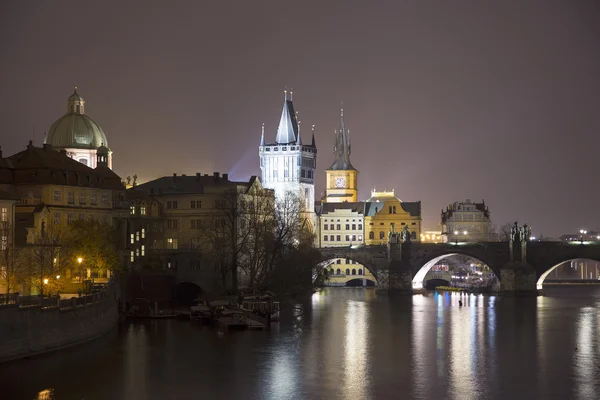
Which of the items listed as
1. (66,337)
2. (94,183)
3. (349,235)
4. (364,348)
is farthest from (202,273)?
(349,235)

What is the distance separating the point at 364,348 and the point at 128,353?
1687 centimetres

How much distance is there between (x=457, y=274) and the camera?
178000mm

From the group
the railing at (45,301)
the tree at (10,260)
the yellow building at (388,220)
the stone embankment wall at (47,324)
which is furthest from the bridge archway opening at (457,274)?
the railing at (45,301)

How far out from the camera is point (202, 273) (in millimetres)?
112875

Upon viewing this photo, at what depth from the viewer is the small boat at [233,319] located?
8988 cm

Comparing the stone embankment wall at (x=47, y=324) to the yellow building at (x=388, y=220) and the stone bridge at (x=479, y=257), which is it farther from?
the yellow building at (x=388, y=220)

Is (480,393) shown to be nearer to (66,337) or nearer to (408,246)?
(66,337)

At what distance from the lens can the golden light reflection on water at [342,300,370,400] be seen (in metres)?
61.6

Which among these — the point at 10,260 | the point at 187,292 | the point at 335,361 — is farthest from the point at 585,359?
the point at 187,292

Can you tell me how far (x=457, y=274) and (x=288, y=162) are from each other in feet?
120

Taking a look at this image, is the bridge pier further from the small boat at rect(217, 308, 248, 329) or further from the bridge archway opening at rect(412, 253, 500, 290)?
the small boat at rect(217, 308, 248, 329)

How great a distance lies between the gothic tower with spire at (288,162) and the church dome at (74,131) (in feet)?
152

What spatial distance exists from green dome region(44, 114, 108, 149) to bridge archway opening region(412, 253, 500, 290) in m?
46.8

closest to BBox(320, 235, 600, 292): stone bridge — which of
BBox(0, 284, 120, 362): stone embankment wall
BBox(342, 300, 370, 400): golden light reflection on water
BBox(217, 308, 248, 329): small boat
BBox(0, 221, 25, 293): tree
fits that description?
BBox(342, 300, 370, 400): golden light reflection on water
